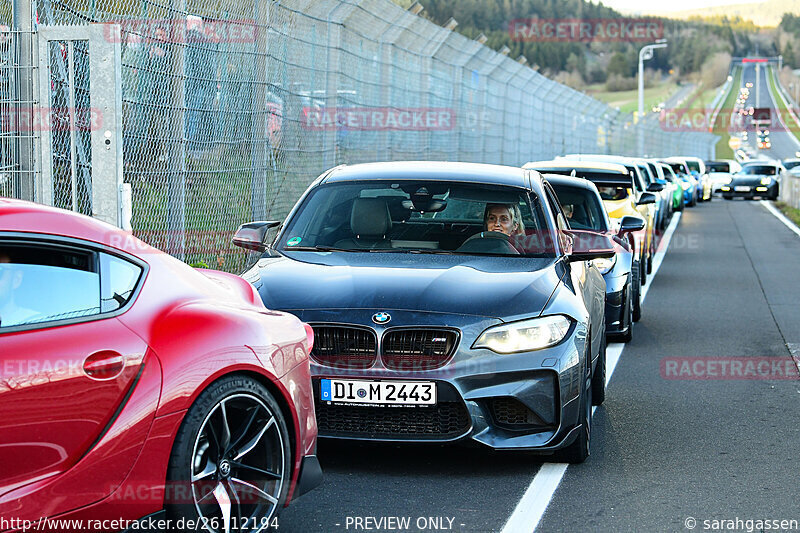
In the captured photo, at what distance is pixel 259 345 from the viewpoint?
182 inches

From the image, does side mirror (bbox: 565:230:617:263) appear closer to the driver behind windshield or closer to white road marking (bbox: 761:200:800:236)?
the driver behind windshield

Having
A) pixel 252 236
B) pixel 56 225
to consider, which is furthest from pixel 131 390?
pixel 252 236

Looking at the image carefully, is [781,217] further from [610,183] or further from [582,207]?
[582,207]

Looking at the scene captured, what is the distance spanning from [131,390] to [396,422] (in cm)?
201

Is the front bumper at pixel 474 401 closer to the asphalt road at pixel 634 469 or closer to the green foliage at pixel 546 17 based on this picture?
the asphalt road at pixel 634 469

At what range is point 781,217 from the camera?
114 feet

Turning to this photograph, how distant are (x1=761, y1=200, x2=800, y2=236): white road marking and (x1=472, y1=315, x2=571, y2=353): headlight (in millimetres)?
23060

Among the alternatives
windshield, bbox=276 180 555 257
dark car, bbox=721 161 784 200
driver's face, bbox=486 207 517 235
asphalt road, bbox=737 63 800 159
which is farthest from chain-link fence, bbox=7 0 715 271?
asphalt road, bbox=737 63 800 159

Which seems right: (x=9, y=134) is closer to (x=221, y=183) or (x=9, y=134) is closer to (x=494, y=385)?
(x=221, y=183)

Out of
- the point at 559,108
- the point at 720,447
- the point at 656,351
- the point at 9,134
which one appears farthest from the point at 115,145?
the point at 559,108

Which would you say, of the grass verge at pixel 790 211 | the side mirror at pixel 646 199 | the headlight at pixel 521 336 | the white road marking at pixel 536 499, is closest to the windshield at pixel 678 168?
the grass verge at pixel 790 211

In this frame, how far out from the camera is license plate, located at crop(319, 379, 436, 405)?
5762 millimetres

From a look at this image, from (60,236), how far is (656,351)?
7074mm

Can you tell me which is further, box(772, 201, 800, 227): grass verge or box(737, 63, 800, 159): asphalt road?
box(737, 63, 800, 159): asphalt road
